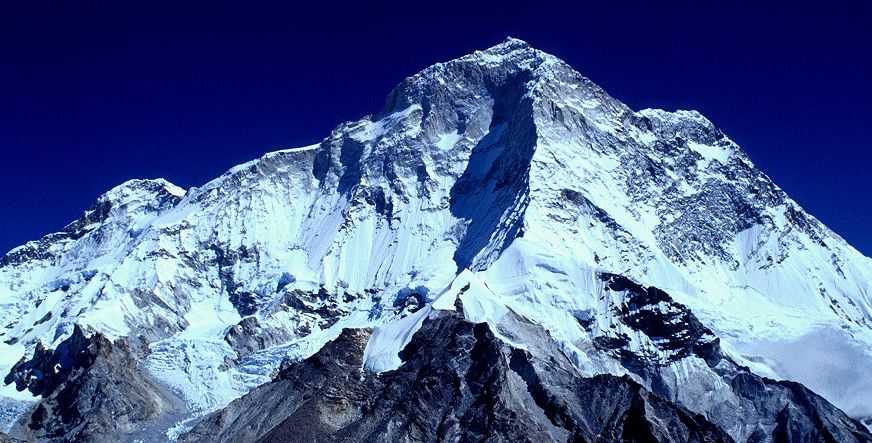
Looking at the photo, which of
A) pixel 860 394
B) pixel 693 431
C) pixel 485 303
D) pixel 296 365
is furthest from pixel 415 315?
pixel 860 394

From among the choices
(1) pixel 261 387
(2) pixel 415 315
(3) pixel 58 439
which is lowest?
(3) pixel 58 439

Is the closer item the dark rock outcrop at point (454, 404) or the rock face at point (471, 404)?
the dark rock outcrop at point (454, 404)

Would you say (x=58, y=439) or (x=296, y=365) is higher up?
(x=296, y=365)

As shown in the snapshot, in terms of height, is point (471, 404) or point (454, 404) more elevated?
point (471, 404)

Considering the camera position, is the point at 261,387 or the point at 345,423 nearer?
the point at 345,423

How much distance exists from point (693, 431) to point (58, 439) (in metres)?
106

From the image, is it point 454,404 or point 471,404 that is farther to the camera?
point 454,404

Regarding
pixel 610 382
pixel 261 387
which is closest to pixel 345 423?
pixel 261 387

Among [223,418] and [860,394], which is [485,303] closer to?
[223,418]

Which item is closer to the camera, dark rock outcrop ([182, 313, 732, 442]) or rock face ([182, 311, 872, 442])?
dark rock outcrop ([182, 313, 732, 442])

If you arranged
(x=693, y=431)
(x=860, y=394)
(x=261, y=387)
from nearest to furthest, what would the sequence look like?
(x=693, y=431), (x=261, y=387), (x=860, y=394)

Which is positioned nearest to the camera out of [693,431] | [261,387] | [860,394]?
[693,431]

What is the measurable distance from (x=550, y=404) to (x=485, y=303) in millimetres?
33005

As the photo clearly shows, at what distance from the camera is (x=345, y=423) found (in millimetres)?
162250
